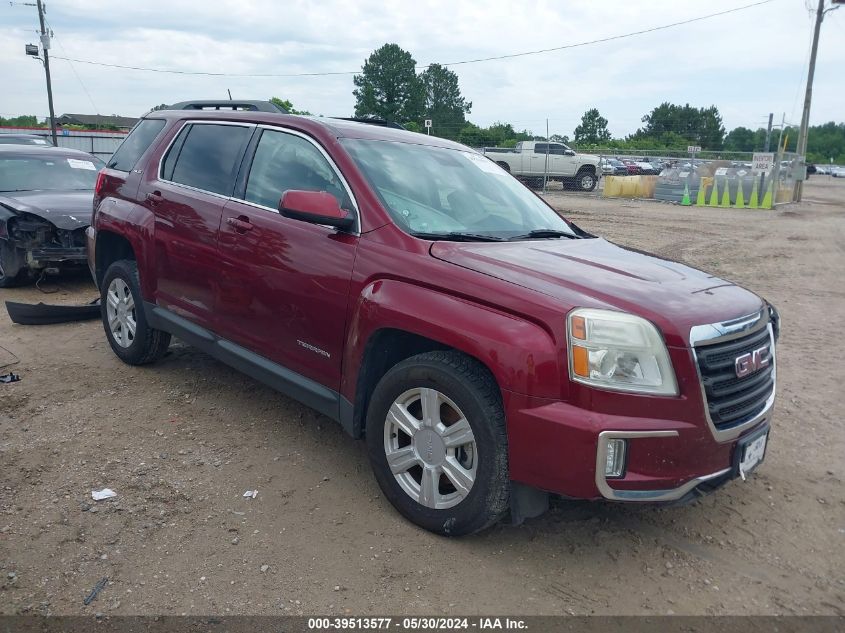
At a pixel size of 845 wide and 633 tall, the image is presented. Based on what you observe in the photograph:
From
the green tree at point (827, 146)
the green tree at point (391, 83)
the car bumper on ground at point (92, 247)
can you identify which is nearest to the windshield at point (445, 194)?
the car bumper on ground at point (92, 247)

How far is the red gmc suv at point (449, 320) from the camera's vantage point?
279cm

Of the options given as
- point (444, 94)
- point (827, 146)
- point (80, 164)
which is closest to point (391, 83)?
point (444, 94)

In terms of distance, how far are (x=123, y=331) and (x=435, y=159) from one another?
9.40 ft

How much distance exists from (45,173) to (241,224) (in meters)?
6.25

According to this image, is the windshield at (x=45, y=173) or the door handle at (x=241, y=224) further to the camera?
the windshield at (x=45, y=173)

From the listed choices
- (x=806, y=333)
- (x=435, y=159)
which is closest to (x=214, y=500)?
(x=435, y=159)

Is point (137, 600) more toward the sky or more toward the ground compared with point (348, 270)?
more toward the ground

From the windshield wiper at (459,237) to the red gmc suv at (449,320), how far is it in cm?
1

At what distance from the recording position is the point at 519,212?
14.0 feet

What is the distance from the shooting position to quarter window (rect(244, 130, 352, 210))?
12.7ft

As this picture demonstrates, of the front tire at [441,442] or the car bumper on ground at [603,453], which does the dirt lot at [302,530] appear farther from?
the car bumper on ground at [603,453]

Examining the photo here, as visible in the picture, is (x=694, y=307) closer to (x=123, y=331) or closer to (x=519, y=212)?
(x=519, y=212)

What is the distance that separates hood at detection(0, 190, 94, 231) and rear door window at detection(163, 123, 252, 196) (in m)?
3.13

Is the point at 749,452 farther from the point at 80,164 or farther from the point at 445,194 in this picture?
the point at 80,164
